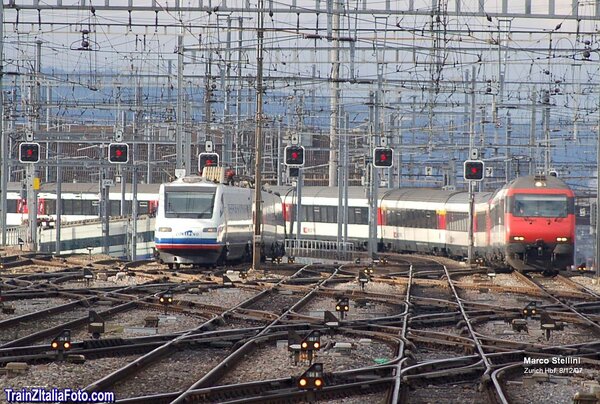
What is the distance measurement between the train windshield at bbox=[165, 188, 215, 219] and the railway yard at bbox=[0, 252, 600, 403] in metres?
5.22

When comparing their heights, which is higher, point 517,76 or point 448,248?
point 517,76

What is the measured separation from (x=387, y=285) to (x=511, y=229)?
6.21 metres

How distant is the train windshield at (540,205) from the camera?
33938mm

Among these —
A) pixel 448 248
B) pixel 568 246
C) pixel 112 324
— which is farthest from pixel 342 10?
pixel 448 248

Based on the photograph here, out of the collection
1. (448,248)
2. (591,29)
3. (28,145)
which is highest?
(591,29)

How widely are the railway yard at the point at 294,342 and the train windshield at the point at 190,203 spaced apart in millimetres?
5215

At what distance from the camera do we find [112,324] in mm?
18047

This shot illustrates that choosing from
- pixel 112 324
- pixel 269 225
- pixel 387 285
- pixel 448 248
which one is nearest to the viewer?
pixel 112 324

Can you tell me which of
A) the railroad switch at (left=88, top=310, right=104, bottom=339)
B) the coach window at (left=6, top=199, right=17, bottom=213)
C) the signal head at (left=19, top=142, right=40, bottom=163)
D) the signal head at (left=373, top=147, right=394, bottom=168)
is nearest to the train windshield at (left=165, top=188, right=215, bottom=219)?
the signal head at (left=19, top=142, right=40, bottom=163)

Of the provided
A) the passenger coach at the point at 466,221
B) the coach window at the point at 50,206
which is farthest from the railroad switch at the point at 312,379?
the coach window at the point at 50,206

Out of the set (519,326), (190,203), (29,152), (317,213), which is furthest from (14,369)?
(317,213)

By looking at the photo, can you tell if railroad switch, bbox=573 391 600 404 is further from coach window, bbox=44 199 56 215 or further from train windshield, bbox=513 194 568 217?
coach window, bbox=44 199 56 215

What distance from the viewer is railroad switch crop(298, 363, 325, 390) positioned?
10727 mm

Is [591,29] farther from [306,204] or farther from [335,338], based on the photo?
[306,204]
